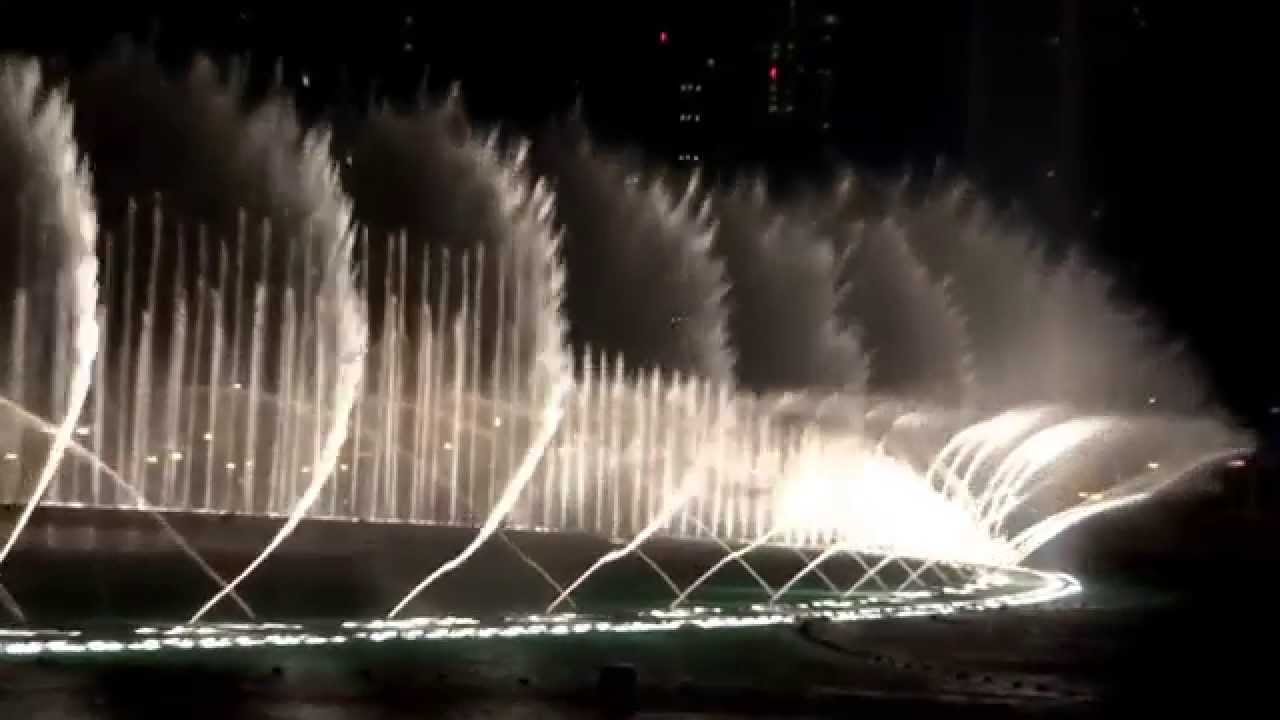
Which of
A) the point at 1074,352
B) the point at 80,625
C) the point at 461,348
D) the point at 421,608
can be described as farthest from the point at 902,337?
the point at 80,625

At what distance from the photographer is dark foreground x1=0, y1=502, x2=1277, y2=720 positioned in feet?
48.1

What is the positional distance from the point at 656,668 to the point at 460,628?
11.2 feet

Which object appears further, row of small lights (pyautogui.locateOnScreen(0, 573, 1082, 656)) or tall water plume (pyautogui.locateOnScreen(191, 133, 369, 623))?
tall water plume (pyautogui.locateOnScreen(191, 133, 369, 623))

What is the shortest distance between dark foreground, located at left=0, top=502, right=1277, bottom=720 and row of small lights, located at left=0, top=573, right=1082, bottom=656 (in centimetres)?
57

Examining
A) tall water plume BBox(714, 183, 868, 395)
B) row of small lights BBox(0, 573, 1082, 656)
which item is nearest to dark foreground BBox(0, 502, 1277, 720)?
row of small lights BBox(0, 573, 1082, 656)

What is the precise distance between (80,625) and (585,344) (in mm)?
22644

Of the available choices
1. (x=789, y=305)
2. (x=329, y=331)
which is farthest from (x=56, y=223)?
(x=789, y=305)

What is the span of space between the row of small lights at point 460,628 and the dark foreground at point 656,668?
0.57m

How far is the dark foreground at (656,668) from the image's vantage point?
14672 mm

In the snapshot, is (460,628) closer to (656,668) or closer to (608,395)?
(656,668)

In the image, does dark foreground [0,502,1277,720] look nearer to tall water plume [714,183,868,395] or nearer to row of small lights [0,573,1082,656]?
row of small lights [0,573,1082,656]

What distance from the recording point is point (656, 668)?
56.5ft

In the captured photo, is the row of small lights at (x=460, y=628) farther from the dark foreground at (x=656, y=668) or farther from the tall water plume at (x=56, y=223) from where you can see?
the tall water plume at (x=56, y=223)

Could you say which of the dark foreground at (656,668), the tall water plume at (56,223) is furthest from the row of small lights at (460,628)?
the tall water plume at (56,223)
